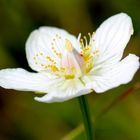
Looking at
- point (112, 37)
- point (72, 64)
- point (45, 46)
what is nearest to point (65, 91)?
point (72, 64)

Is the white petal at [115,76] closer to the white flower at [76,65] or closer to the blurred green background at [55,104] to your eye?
the white flower at [76,65]

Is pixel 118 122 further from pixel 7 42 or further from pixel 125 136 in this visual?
pixel 7 42

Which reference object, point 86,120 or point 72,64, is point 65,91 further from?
point 86,120

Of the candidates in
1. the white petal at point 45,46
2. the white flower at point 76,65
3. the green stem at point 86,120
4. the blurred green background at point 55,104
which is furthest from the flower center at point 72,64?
the blurred green background at point 55,104

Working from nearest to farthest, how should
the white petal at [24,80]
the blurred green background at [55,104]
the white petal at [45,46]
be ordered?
the white petal at [24,80] → the white petal at [45,46] → the blurred green background at [55,104]

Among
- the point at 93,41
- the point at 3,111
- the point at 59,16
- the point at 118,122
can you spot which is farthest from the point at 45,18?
the point at 93,41

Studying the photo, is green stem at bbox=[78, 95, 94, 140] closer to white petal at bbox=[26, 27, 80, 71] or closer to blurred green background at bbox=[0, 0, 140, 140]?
white petal at bbox=[26, 27, 80, 71]
